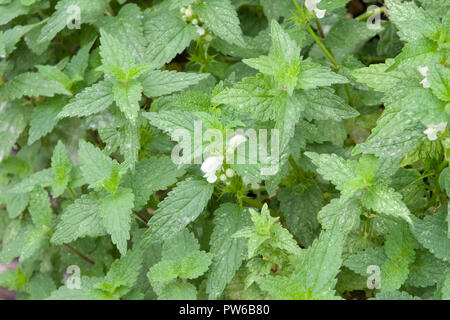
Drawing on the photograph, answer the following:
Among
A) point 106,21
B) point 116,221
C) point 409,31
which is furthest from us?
point 106,21

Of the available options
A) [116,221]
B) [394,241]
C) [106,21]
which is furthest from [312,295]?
[106,21]

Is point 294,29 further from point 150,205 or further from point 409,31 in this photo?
point 150,205

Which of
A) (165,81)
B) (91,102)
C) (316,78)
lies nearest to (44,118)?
(91,102)

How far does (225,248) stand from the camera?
230 cm

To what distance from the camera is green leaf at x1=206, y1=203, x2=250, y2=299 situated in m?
2.25

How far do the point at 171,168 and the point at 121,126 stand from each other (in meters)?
0.31

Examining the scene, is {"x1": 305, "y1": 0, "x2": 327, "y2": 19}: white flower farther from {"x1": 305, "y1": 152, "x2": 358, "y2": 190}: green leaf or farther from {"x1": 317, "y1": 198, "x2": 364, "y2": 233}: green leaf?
{"x1": 317, "y1": 198, "x2": 364, "y2": 233}: green leaf

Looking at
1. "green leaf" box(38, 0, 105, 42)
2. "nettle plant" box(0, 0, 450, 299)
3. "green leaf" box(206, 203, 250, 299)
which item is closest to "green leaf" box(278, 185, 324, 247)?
"nettle plant" box(0, 0, 450, 299)

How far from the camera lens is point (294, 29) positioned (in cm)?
266

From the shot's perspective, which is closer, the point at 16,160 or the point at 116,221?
the point at 116,221

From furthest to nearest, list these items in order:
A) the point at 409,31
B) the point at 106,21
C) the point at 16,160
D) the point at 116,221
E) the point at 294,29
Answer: the point at 16,160 < the point at 106,21 < the point at 294,29 < the point at 116,221 < the point at 409,31

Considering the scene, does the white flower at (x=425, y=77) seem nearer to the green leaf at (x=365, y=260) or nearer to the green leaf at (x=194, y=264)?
the green leaf at (x=365, y=260)

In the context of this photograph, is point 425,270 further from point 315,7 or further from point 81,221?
point 81,221

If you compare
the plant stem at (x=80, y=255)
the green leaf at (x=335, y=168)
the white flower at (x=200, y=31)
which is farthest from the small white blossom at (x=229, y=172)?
the plant stem at (x=80, y=255)
